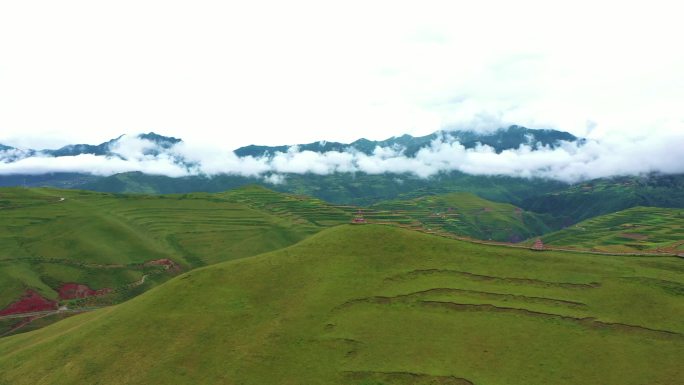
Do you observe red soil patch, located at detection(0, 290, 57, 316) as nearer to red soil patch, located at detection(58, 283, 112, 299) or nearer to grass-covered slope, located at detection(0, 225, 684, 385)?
red soil patch, located at detection(58, 283, 112, 299)

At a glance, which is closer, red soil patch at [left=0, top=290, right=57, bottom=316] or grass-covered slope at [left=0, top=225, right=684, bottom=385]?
grass-covered slope at [left=0, top=225, right=684, bottom=385]

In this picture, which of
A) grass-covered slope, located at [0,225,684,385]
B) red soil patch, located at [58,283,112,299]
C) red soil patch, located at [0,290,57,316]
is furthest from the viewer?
red soil patch, located at [58,283,112,299]

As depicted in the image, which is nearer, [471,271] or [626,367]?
[626,367]

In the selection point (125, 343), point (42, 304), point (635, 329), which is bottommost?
point (42, 304)

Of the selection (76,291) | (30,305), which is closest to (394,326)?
(30,305)

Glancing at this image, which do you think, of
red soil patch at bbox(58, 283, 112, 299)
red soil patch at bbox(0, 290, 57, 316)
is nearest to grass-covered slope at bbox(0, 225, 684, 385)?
red soil patch at bbox(0, 290, 57, 316)

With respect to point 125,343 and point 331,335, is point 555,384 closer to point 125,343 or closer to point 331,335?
point 331,335

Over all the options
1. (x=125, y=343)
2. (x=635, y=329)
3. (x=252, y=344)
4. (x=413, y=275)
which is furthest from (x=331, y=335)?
(x=635, y=329)
